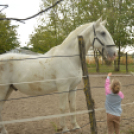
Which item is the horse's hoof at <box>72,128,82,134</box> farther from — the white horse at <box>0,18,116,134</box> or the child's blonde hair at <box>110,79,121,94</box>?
the child's blonde hair at <box>110,79,121,94</box>

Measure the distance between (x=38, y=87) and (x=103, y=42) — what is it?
146 centimetres

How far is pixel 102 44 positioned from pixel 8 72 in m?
1.87

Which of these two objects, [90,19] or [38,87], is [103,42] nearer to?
[38,87]

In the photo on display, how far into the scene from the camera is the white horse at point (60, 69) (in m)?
3.02

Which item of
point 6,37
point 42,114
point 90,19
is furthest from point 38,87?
point 90,19

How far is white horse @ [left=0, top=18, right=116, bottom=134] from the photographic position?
302 cm

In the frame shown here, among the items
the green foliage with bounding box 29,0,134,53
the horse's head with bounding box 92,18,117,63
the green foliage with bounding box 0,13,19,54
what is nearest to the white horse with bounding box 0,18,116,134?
the horse's head with bounding box 92,18,117,63

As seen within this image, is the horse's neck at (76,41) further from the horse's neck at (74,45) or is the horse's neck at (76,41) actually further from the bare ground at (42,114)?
the bare ground at (42,114)

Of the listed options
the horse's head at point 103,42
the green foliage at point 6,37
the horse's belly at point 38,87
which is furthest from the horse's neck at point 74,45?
the green foliage at point 6,37

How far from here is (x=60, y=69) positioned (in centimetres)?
303

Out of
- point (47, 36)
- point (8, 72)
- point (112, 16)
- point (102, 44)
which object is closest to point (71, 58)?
point (102, 44)

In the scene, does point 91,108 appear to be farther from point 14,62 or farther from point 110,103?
point 14,62

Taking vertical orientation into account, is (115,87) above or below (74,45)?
below

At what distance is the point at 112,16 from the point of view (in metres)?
13.6
